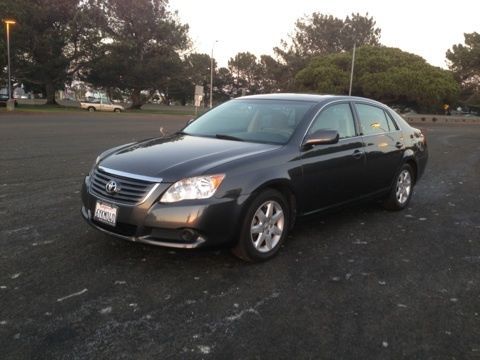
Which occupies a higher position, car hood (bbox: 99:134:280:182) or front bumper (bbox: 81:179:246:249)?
car hood (bbox: 99:134:280:182)

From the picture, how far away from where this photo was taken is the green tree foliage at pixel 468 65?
225 feet

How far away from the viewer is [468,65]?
7044cm

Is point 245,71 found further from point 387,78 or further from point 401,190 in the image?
point 401,190

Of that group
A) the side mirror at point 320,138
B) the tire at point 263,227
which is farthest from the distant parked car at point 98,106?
the tire at point 263,227

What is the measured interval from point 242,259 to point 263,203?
0.53 metres

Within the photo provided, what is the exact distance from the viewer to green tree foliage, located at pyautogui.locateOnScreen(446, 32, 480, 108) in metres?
68.6

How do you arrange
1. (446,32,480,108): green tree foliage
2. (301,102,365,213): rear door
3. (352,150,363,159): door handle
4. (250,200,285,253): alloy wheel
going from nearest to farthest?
1. (250,200,285,253): alloy wheel
2. (301,102,365,213): rear door
3. (352,150,363,159): door handle
4. (446,32,480,108): green tree foliage

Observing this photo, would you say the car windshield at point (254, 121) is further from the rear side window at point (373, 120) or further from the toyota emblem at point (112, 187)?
the toyota emblem at point (112, 187)

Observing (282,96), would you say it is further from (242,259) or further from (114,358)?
(114,358)

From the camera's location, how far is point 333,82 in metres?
53.6

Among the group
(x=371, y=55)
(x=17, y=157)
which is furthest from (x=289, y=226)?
(x=371, y=55)

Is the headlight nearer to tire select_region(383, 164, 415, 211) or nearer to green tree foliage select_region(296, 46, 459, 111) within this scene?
tire select_region(383, 164, 415, 211)

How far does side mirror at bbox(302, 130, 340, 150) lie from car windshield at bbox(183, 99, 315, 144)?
195 millimetres

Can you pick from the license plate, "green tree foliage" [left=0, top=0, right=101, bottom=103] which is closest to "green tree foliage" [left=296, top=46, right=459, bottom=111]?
"green tree foliage" [left=0, top=0, right=101, bottom=103]
